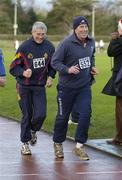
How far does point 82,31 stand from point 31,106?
1.43m

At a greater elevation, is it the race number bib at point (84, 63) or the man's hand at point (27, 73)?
the race number bib at point (84, 63)

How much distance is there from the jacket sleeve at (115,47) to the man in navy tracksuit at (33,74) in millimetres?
929

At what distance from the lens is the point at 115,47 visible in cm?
917

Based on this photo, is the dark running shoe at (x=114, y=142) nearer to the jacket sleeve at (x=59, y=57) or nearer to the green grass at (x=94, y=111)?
the green grass at (x=94, y=111)

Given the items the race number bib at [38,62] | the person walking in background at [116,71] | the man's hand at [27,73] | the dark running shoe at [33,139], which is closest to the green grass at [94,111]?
the person walking in background at [116,71]

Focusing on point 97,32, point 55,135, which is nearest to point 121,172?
point 55,135

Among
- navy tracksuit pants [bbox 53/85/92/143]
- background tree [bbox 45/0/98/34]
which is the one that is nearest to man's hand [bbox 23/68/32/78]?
navy tracksuit pants [bbox 53/85/92/143]

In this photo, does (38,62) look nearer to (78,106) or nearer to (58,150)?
(78,106)

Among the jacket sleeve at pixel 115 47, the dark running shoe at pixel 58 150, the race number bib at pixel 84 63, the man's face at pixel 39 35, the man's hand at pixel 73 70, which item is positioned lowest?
the dark running shoe at pixel 58 150

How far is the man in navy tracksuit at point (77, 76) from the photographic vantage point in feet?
28.0

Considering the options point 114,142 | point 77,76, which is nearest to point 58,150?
point 77,76

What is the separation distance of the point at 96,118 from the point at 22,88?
14.4ft

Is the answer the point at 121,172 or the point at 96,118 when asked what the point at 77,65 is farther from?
the point at 96,118

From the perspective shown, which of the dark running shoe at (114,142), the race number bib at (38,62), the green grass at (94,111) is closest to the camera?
the race number bib at (38,62)
